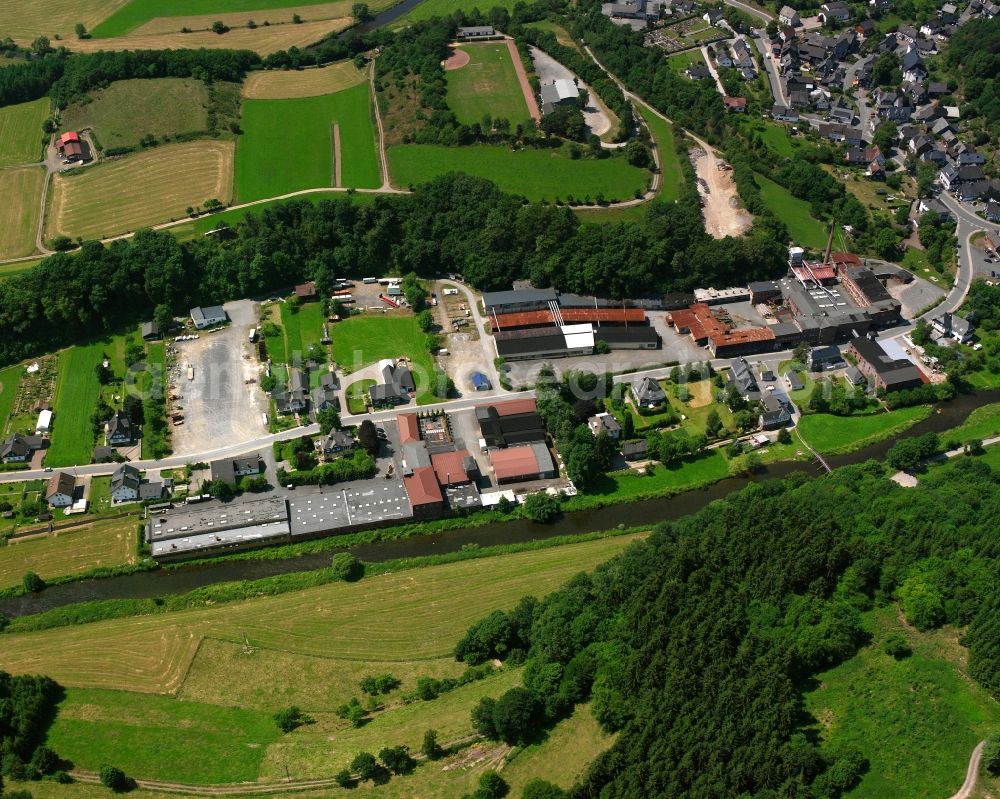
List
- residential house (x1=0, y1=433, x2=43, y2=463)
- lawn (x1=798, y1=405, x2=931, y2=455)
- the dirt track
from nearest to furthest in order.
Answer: residential house (x1=0, y1=433, x2=43, y2=463)
lawn (x1=798, y1=405, x2=931, y2=455)
the dirt track

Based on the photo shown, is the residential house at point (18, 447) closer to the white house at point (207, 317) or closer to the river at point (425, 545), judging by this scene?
the river at point (425, 545)

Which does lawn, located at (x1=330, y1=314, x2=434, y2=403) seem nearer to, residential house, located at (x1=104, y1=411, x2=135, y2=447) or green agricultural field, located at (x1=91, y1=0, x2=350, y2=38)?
residential house, located at (x1=104, y1=411, x2=135, y2=447)

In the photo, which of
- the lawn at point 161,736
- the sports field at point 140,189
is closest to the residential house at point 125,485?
the lawn at point 161,736

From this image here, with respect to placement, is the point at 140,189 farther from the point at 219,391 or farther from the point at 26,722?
the point at 26,722

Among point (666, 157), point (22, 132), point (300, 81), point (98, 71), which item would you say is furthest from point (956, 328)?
point (22, 132)

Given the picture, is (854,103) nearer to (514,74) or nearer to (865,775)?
(514,74)

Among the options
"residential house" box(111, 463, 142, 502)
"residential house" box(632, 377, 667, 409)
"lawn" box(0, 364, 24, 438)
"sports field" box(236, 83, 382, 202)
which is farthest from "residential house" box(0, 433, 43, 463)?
"residential house" box(632, 377, 667, 409)

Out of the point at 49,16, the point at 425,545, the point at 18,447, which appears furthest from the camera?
the point at 49,16
